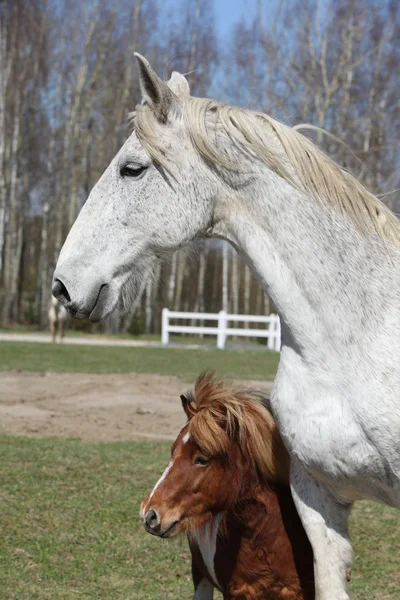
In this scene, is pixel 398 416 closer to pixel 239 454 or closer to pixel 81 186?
pixel 239 454

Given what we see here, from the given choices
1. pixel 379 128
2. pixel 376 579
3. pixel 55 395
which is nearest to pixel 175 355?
pixel 55 395

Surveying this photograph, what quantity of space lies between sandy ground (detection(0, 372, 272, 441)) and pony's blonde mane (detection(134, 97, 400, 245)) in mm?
6344

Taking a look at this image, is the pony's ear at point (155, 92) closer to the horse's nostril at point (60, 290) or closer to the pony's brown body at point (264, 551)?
the horse's nostril at point (60, 290)

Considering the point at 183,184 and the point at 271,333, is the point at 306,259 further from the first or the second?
the point at 271,333

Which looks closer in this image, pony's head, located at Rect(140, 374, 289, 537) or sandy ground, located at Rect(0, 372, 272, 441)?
pony's head, located at Rect(140, 374, 289, 537)

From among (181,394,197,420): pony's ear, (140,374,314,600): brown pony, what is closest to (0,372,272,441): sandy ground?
(181,394,197,420): pony's ear

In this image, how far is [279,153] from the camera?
9.82 ft

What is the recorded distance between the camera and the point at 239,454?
3598mm

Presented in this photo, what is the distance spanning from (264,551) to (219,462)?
1.38 feet

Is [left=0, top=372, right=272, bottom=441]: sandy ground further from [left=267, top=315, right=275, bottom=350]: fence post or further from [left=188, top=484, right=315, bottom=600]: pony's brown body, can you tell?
[left=267, top=315, right=275, bottom=350]: fence post

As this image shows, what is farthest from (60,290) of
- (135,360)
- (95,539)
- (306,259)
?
(135,360)

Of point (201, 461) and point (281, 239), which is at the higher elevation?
point (281, 239)

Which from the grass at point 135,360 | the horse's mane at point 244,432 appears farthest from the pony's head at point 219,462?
the grass at point 135,360

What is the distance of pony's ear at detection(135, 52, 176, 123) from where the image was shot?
2840 millimetres
